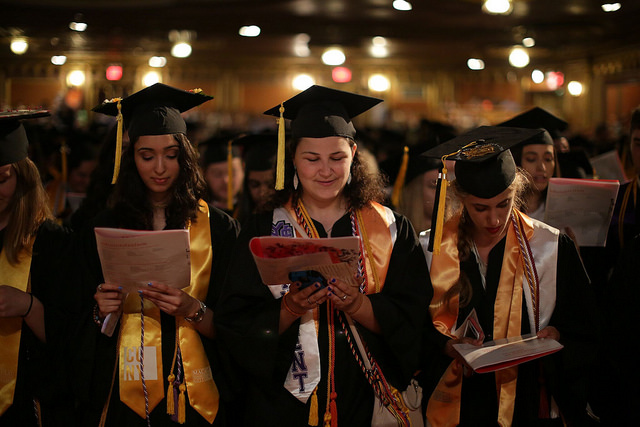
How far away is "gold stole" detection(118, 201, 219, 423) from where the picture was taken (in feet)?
8.04

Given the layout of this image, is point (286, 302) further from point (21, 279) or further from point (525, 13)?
point (525, 13)

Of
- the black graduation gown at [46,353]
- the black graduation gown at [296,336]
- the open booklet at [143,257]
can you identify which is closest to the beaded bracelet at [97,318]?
the black graduation gown at [46,353]

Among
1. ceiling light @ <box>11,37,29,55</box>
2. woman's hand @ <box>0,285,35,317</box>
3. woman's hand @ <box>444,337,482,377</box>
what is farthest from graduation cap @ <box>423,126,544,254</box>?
ceiling light @ <box>11,37,29,55</box>

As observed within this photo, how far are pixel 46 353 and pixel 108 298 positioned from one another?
524mm

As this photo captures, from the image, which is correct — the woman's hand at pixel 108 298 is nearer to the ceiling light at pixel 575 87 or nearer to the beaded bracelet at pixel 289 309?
the beaded bracelet at pixel 289 309

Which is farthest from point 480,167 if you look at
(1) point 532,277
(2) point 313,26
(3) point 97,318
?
(2) point 313,26

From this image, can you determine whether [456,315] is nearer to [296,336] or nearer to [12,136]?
[296,336]

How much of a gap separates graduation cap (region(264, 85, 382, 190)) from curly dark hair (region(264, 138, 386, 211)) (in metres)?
0.06

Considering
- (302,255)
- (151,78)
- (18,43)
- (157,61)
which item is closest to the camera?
(302,255)

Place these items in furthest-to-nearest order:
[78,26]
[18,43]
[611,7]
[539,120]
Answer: [18,43]
[78,26]
[611,7]
[539,120]

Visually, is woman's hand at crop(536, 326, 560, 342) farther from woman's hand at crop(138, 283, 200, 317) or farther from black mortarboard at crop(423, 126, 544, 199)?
woman's hand at crop(138, 283, 200, 317)

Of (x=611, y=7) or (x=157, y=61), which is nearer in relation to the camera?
(x=611, y=7)

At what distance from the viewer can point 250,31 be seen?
12398 mm

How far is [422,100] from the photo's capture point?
805 inches
